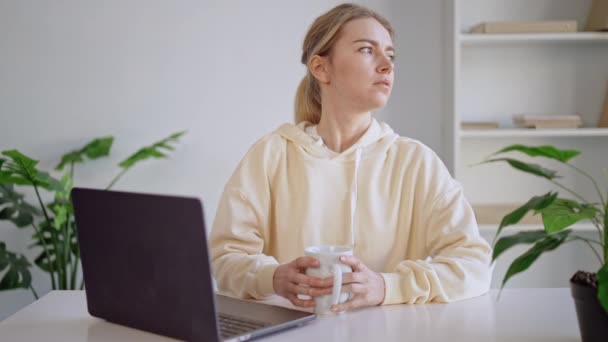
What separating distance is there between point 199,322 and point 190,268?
0.28ft

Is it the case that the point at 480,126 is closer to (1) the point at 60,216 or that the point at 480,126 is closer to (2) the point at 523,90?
(2) the point at 523,90

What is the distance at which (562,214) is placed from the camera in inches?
41.3

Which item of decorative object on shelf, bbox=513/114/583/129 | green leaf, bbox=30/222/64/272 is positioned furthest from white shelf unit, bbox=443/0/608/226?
green leaf, bbox=30/222/64/272

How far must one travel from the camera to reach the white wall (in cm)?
321

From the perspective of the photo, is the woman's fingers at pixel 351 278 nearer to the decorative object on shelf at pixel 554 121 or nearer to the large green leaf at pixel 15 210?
the decorative object on shelf at pixel 554 121

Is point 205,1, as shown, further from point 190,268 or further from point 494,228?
point 190,268

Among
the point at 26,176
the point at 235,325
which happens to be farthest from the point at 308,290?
the point at 26,176

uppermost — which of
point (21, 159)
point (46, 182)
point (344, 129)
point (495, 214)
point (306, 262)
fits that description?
point (344, 129)

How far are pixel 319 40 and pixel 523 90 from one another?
1.50 m

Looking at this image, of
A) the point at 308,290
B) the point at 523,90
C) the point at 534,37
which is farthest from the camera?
the point at 523,90

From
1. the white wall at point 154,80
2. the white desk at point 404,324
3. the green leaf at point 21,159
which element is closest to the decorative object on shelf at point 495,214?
the white wall at point 154,80

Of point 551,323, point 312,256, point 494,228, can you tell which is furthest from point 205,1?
point 551,323

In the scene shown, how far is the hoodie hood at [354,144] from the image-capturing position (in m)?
1.81

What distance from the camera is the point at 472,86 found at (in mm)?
3111
